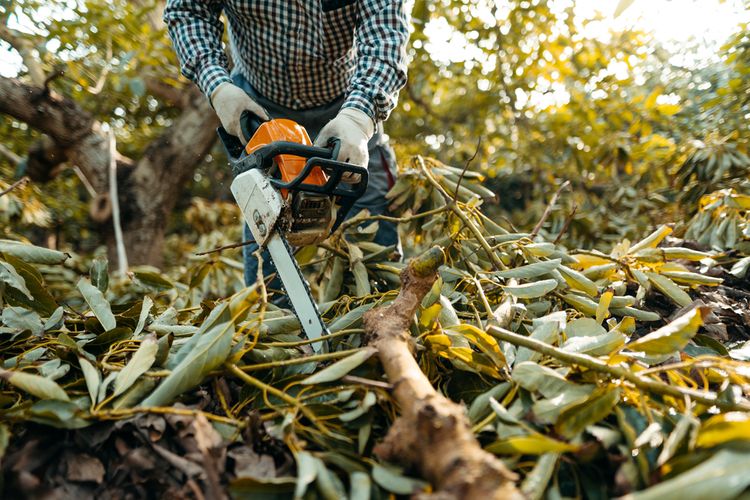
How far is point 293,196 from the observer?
1269 mm

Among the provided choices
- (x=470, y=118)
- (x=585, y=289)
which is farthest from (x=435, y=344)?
(x=470, y=118)

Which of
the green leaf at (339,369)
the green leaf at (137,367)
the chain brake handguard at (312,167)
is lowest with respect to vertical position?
the green leaf at (137,367)

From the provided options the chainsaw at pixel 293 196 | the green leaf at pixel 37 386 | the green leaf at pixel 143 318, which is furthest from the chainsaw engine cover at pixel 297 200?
the green leaf at pixel 37 386

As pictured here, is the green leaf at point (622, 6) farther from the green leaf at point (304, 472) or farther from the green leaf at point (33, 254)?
the green leaf at point (33, 254)

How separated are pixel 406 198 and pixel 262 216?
2.97 ft

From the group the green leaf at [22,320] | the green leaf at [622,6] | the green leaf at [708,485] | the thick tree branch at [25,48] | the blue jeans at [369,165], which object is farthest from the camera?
the thick tree branch at [25,48]

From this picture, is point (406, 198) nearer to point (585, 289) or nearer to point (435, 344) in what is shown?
point (585, 289)

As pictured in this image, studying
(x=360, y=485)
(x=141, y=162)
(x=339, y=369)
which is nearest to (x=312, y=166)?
(x=339, y=369)

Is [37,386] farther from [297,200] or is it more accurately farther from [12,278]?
[297,200]

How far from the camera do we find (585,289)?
1.28 metres

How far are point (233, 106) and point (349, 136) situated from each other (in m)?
0.45

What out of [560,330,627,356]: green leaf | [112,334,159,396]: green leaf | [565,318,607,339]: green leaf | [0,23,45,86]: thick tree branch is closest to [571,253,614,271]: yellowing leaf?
[565,318,607,339]: green leaf

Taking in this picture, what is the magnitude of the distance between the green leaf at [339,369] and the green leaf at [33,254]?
95cm

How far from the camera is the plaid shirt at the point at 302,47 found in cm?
169
